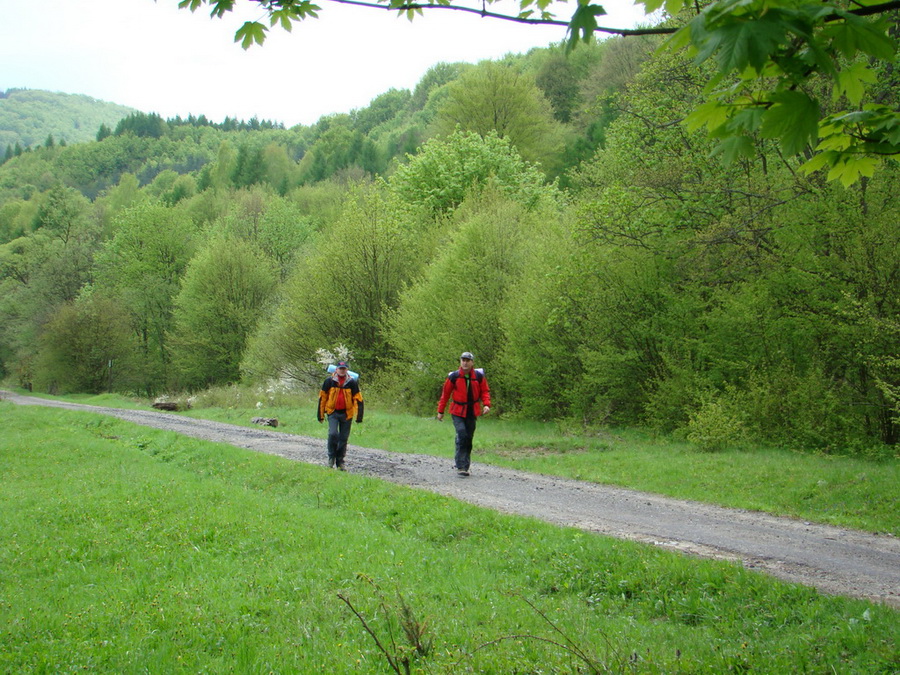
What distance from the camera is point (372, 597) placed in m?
5.52

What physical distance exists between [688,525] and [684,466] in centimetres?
445

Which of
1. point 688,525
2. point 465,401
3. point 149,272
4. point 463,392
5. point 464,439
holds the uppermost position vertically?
point 149,272

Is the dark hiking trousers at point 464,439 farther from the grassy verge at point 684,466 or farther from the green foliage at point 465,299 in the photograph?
the green foliage at point 465,299

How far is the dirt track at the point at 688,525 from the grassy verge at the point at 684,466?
0.66 m

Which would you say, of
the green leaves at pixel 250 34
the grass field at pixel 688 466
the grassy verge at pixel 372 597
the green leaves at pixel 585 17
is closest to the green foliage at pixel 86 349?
the grass field at pixel 688 466

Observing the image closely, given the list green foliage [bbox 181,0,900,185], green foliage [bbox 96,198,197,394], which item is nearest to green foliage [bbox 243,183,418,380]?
green foliage [bbox 96,198,197,394]

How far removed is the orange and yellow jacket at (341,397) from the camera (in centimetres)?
1243

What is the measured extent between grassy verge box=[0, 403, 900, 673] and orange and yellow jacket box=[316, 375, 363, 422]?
2.83 meters

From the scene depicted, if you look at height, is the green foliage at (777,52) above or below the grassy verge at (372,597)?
above

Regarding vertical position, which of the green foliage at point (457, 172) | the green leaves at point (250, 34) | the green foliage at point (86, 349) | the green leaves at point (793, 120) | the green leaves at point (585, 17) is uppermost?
the green foliage at point (457, 172)

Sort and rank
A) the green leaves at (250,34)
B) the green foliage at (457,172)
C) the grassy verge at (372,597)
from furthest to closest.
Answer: the green foliage at (457,172) → the grassy verge at (372,597) → the green leaves at (250,34)

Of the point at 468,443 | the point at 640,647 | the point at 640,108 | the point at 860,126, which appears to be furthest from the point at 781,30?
the point at 640,108

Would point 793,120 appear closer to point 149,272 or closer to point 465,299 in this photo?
point 465,299

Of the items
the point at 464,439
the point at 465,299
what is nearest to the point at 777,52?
the point at 464,439
